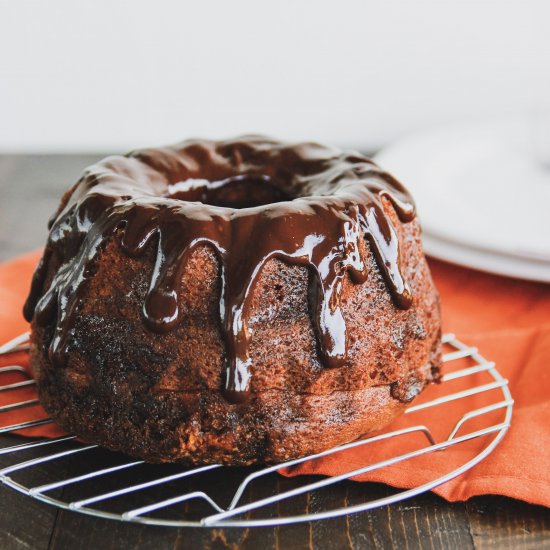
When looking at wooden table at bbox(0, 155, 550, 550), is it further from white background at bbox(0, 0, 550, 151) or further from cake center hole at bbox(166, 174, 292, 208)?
white background at bbox(0, 0, 550, 151)

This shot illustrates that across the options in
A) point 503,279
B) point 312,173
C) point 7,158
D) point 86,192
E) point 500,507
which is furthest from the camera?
point 7,158

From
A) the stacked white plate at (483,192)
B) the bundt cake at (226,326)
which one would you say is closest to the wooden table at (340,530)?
the bundt cake at (226,326)

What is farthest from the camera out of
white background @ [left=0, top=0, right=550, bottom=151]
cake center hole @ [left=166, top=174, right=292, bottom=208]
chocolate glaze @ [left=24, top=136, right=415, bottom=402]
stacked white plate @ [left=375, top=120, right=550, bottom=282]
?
white background @ [left=0, top=0, right=550, bottom=151]

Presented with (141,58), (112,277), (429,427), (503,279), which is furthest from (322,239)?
(141,58)

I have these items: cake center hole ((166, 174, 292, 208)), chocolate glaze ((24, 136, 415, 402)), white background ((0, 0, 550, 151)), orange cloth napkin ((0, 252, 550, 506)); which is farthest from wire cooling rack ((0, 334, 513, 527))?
white background ((0, 0, 550, 151))

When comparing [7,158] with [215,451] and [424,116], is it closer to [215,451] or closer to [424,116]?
[424,116]
